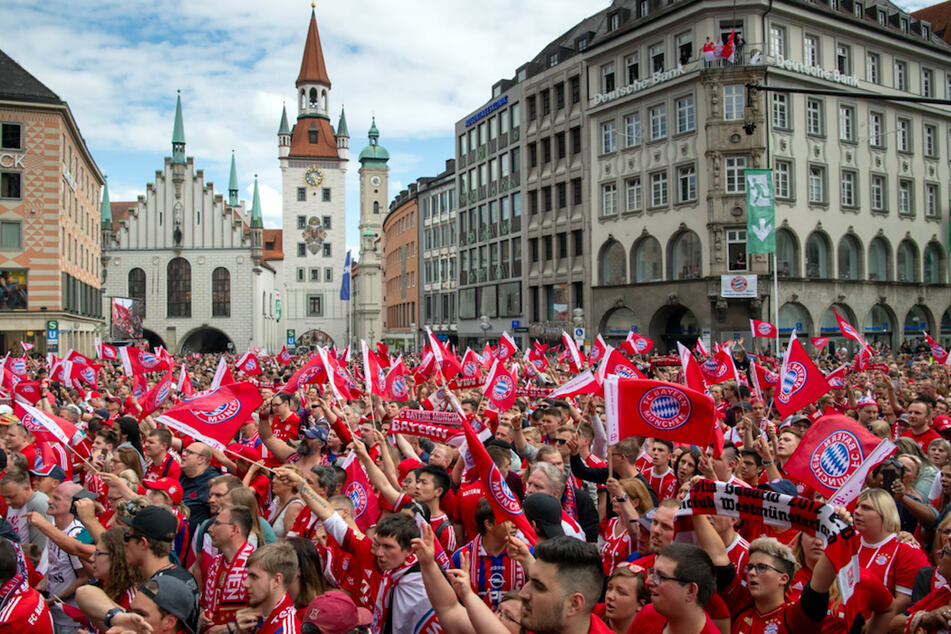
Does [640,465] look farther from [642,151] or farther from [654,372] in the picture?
[642,151]

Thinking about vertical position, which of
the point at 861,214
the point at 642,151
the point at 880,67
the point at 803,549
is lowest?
the point at 803,549

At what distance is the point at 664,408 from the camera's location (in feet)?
21.0

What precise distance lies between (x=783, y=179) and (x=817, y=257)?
4480mm

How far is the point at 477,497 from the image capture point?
628cm

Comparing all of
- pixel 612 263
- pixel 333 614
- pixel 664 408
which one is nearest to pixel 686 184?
pixel 612 263

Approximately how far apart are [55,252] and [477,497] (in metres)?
41.3

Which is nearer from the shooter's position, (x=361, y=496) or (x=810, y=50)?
(x=361, y=496)

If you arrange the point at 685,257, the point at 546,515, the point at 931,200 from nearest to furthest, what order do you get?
1. the point at 546,515
2. the point at 685,257
3. the point at 931,200

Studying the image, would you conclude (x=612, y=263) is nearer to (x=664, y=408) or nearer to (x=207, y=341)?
(x=664, y=408)

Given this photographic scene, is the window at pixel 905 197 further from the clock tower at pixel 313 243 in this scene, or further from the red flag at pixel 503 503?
the clock tower at pixel 313 243

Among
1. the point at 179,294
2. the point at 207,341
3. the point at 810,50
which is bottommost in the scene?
the point at 207,341

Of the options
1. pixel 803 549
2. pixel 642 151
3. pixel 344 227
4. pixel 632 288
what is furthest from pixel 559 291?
pixel 344 227

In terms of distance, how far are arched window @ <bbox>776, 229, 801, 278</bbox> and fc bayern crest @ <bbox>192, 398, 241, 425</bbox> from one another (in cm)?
3438

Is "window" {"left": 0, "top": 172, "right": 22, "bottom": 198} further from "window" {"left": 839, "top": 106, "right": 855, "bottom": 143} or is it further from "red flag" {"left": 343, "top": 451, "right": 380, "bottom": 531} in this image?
"window" {"left": 839, "top": 106, "right": 855, "bottom": 143}
